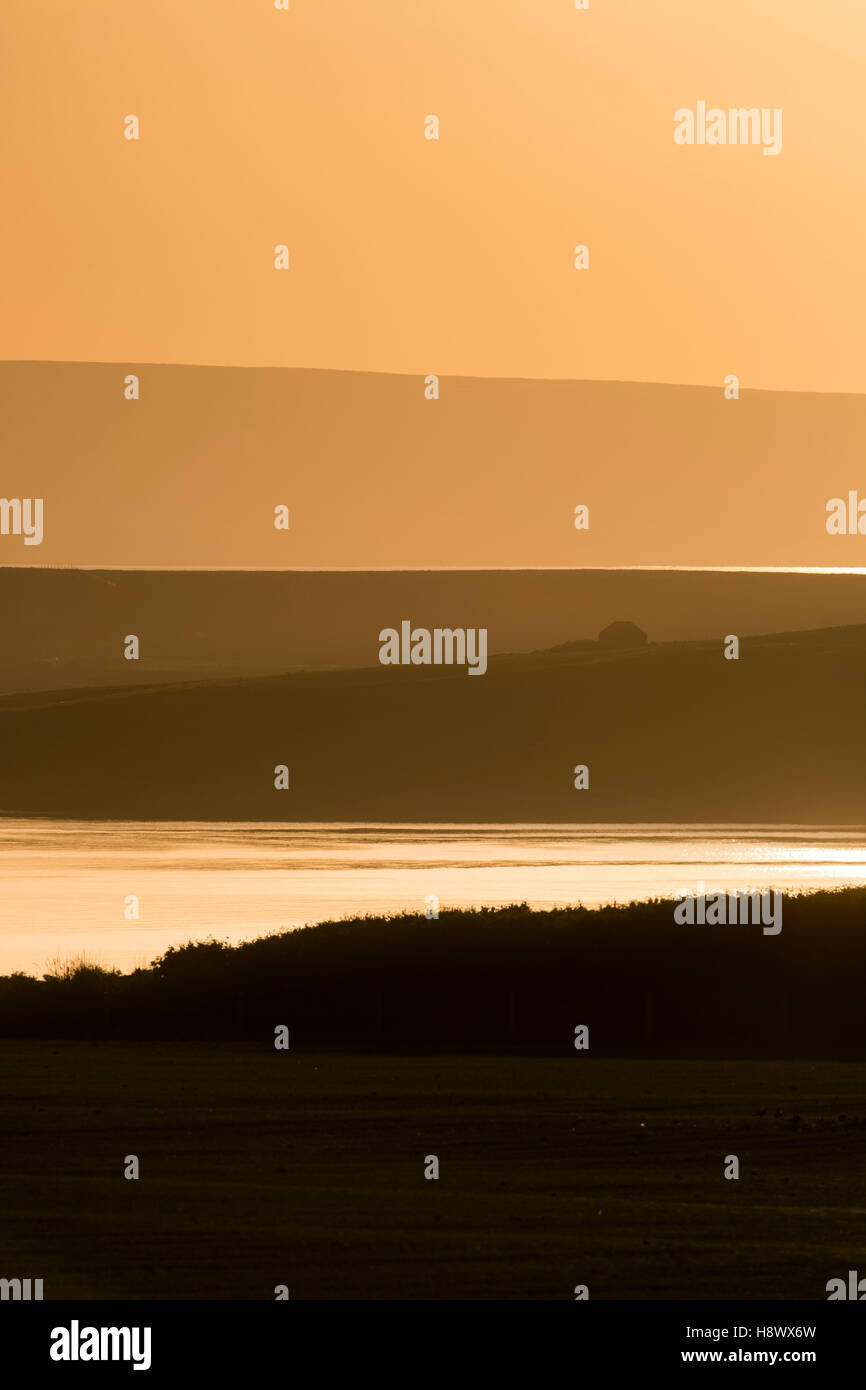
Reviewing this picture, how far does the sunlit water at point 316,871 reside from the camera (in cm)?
5275

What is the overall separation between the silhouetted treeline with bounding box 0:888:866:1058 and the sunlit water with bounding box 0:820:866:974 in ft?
8.86

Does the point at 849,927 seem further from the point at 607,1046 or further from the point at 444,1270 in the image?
the point at 444,1270

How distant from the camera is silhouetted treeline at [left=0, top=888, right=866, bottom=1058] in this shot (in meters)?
39.7

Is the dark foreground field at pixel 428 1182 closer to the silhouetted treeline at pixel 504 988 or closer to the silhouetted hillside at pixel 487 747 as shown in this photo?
the silhouetted treeline at pixel 504 988

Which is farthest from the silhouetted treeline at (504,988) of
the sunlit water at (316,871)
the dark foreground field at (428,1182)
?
the dark foreground field at (428,1182)

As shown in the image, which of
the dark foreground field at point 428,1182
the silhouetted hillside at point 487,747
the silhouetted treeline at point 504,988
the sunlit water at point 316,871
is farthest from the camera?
the silhouetted hillside at point 487,747

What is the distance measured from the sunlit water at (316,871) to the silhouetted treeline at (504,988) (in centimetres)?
270

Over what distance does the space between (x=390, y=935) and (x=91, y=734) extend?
76.6 m

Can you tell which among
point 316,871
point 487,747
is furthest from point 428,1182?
point 487,747

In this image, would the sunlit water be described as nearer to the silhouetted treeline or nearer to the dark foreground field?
the silhouetted treeline

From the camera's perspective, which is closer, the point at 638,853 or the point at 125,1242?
the point at 125,1242

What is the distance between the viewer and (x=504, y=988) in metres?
42.2
